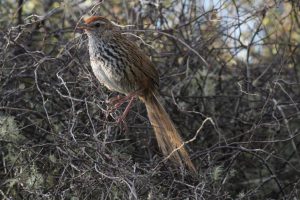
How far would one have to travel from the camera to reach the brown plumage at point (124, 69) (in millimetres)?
5219

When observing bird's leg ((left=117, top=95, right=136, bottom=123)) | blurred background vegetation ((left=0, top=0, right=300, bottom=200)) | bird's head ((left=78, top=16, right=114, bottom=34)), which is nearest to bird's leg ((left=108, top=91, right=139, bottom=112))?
bird's leg ((left=117, top=95, right=136, bottom=123))

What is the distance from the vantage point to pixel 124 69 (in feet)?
17.7

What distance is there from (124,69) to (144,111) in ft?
2.09

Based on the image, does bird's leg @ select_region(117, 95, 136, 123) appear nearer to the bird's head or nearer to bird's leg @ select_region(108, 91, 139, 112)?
bird's leg @ select_region(108, 91, 139, 112)

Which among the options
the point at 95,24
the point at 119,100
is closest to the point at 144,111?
the point at 119,100

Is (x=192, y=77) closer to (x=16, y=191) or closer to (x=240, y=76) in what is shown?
(x=240, y=76)

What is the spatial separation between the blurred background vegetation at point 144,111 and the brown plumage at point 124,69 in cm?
10

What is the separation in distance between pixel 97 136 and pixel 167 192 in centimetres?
55

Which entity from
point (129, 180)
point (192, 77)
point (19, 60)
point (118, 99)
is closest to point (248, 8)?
point (192, 77)

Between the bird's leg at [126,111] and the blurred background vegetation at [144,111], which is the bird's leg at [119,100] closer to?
the bird's leg at [126,111]

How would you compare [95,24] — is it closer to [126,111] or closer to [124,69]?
[124,69]

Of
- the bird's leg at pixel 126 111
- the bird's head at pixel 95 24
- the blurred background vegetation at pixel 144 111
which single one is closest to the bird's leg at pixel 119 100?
the bird's leg at pixel 126 111

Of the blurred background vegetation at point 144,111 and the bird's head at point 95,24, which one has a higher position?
the bird's head at point 95,24

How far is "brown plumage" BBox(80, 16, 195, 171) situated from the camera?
522cm
